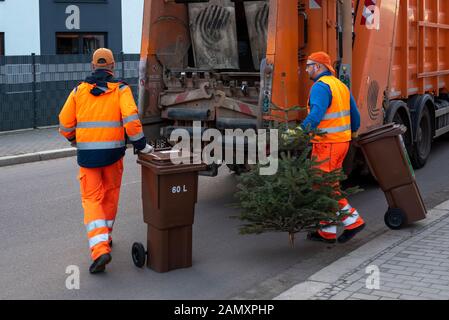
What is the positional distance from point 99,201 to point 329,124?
2046mm

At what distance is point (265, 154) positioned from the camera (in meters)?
6.88

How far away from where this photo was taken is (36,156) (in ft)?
40.1

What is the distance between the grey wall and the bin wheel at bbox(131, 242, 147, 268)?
46.8 ft

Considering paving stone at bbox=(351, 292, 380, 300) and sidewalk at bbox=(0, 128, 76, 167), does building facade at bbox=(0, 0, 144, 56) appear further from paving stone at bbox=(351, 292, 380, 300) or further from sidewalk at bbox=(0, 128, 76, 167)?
paving stone at bbox=(351, 292, 380, 300)

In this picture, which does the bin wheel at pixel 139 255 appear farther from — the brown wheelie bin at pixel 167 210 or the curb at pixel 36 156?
the curb at pixel 36 156

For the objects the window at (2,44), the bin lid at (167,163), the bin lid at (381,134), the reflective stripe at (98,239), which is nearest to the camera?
the bin lid at (167,163)

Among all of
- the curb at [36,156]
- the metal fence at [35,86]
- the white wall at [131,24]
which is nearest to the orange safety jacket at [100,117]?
the curb at [36,156]

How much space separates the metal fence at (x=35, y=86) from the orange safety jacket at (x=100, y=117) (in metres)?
8.64

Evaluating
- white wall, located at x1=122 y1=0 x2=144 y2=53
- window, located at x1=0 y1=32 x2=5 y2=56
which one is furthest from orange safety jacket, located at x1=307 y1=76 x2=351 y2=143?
white wall, located at x1=122 y1=0 x2=144 y2=53

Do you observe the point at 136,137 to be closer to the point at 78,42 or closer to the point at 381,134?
the point at 381,134

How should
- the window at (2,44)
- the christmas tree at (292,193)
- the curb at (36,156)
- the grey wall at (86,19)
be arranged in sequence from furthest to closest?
the grey wall at (86,19) < the window at (2,44) < the curb at (36,156) < the christmas tree at (292,193)

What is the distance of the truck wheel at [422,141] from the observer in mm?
10519

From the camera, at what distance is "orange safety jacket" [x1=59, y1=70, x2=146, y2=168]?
19.7 ft

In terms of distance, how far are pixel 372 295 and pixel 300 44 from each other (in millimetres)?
3591
